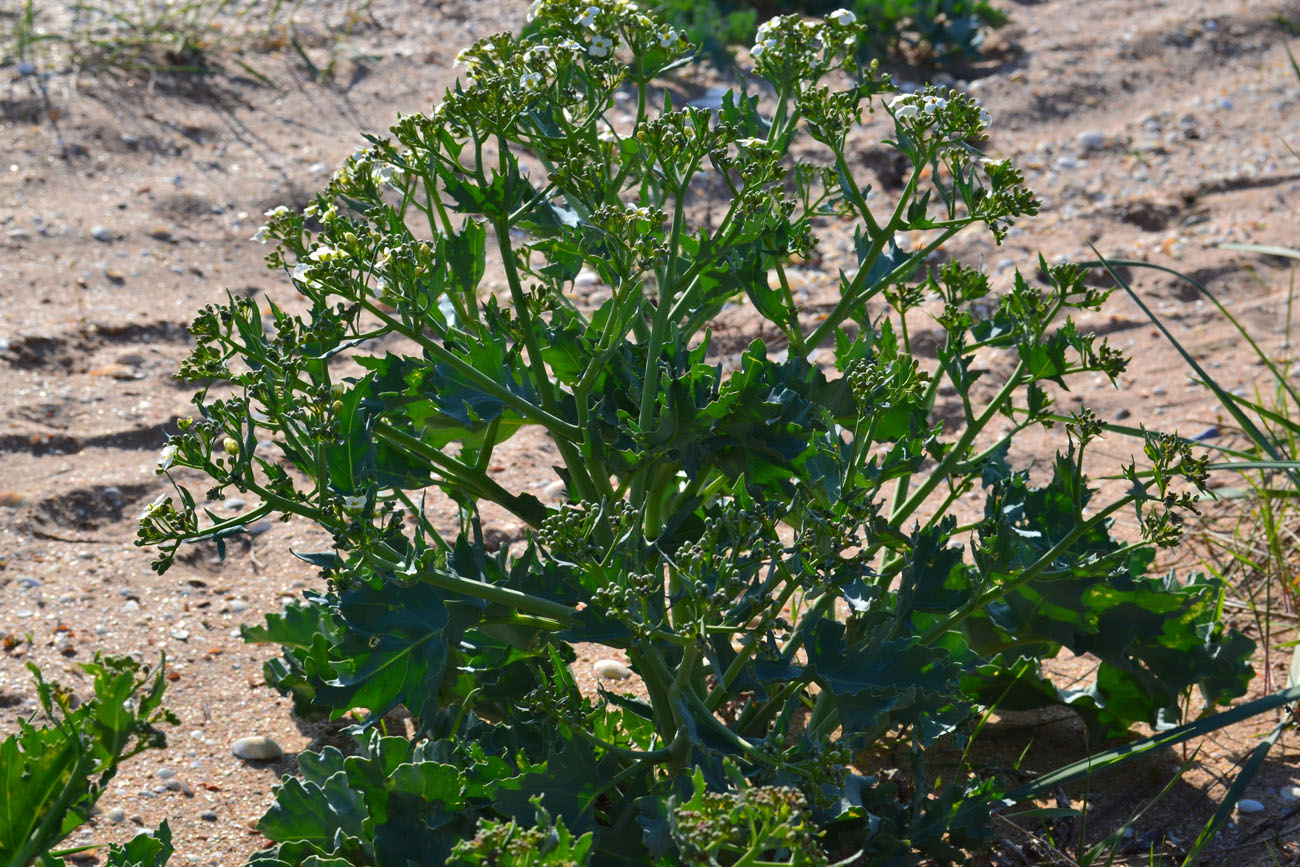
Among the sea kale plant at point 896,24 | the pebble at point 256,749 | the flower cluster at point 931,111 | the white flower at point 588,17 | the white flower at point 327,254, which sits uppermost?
the white flower at point 588,17

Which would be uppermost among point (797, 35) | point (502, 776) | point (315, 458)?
point (797, 35)

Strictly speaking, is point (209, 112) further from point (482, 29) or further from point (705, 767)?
point (705, 767)

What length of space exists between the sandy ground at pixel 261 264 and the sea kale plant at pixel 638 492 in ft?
1.66

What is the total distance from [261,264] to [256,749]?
2.46 metres

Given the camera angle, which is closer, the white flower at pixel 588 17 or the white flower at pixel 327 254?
the white flower at pixel 327 254

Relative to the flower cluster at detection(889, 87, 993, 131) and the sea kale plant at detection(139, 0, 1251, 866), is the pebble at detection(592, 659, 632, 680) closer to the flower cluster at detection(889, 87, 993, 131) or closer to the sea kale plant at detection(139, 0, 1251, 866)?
the sea kale plant at detection(139, 0, 1251, 866)

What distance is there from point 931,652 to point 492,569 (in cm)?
66

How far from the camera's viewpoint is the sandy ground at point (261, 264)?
2.61 m

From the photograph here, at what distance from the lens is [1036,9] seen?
22.8 ft

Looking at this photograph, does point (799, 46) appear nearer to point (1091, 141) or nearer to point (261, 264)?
point (261, 264)

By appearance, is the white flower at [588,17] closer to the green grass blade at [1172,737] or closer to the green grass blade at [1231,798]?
→ the green grass blade at [1172,737]

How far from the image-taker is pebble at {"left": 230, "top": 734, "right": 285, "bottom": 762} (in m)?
2.59

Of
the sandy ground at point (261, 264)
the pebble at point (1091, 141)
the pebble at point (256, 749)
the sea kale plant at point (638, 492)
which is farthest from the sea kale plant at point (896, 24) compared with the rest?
the pebble at point (256, 749)

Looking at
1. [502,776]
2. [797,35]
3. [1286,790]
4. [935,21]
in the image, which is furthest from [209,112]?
[1286,790]
